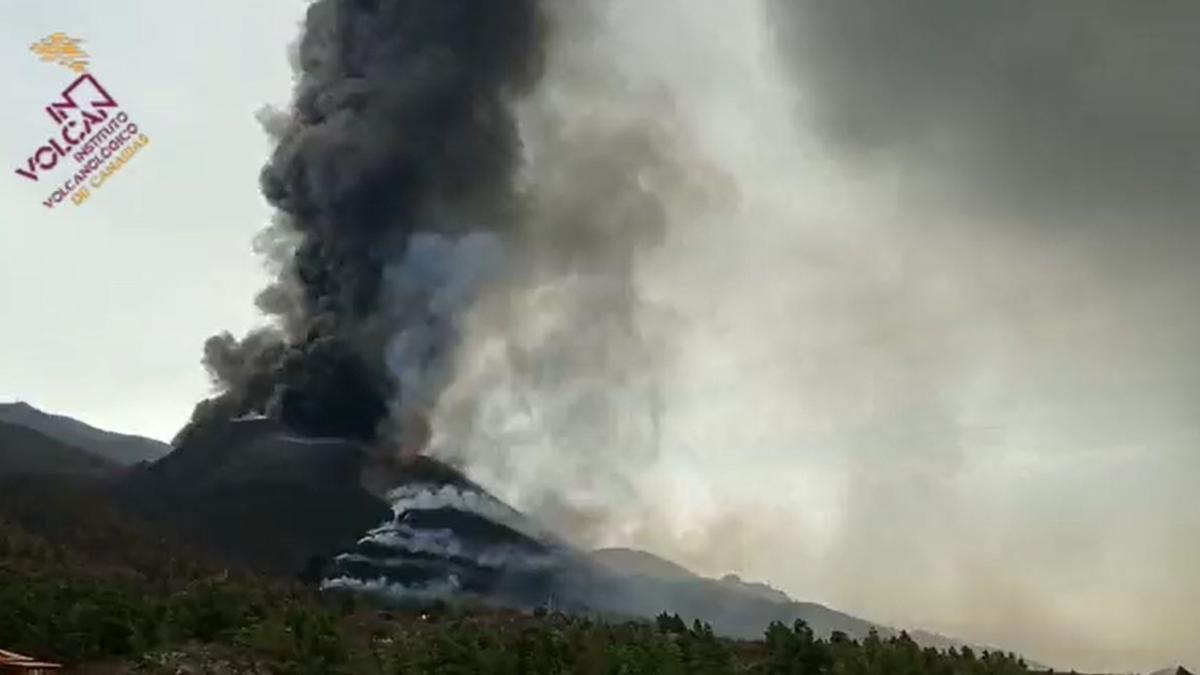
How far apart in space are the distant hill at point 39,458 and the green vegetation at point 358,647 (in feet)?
322

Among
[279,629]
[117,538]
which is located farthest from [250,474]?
[279,629]

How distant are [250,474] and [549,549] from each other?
107 ft

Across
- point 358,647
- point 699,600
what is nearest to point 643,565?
point 699,600

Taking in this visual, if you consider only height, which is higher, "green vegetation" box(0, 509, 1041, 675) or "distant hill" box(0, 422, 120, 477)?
"distant hill" box(0, 422, 120, 477)

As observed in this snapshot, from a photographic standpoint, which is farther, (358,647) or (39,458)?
(39,458)

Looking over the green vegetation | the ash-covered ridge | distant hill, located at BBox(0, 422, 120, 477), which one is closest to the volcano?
the ash-covered ridge

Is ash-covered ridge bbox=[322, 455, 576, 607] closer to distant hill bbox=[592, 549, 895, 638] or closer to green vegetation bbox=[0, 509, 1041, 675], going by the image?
distant hill bbox=[592, 549, 895, 638]

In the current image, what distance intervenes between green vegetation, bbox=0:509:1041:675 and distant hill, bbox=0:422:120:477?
3860 inches

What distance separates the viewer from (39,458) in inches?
5920

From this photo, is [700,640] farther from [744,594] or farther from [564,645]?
[744,594]

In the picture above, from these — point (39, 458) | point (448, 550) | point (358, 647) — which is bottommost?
point (358, 647)

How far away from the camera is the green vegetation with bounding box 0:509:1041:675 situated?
3014 cm

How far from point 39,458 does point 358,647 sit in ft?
427

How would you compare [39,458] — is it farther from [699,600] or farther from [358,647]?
[358,647]
